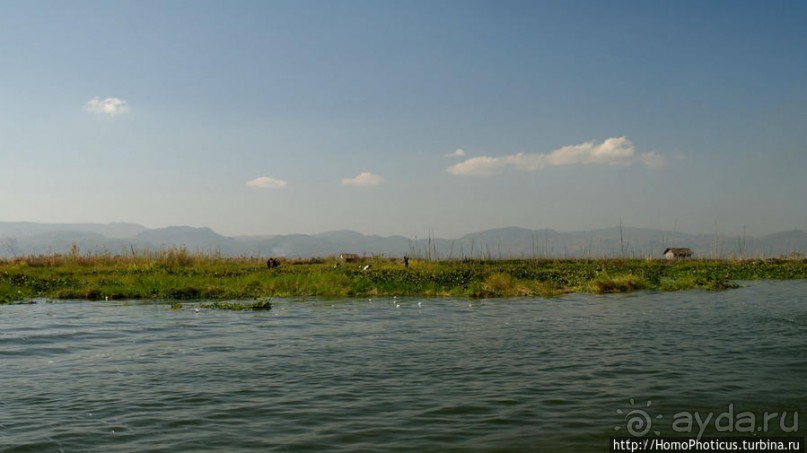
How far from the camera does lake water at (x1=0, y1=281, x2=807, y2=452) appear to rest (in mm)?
8305

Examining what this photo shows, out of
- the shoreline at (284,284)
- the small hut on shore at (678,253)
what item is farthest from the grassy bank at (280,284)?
the small hut on shore at (678,253)

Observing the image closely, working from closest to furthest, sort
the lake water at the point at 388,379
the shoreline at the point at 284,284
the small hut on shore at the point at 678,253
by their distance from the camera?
1. the lake water at the point at 388,379
2. the shoreline at the point at 284,284
3. the small hut on shore at the point at 678,253

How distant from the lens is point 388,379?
37.8ft

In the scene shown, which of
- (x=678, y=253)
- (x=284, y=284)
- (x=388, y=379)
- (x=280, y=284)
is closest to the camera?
(x=388, y=379)

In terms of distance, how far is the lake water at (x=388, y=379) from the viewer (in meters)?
8.30

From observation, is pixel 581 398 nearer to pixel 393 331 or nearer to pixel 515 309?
pixel 393 331

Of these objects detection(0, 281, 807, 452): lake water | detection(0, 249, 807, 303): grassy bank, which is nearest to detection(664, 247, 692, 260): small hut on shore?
detection(0, 249, 807, 303): grassy bank

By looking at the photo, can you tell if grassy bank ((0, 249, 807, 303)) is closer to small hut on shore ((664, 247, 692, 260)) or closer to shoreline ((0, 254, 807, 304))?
shoreline ((0, 254, 807, 304))

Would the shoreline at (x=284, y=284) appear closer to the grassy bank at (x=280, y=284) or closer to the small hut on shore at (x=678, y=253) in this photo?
the grassy bank at (x=280, y=284)

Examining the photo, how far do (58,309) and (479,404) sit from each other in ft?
62.7

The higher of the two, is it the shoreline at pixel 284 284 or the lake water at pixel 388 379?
the shoreline at pixel 284 284

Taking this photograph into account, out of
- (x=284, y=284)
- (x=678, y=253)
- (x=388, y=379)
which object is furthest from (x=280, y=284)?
(x=678, y=253)

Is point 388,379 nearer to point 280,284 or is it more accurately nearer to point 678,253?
point 280,284

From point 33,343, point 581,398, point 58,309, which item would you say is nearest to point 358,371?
point 581,398
